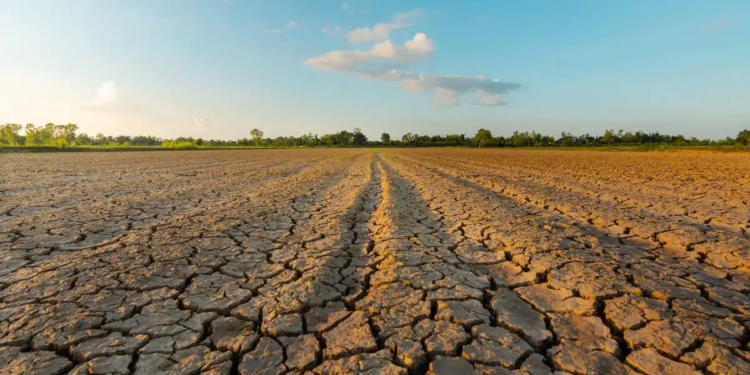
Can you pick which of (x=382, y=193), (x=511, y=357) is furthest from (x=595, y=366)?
(x=382, y=193)

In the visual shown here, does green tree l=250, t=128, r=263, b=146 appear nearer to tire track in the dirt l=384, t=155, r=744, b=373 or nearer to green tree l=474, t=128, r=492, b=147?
green tree l=474, t=128, r=492, b=147

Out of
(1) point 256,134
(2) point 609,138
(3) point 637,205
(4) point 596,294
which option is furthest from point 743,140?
(1) point 256,134

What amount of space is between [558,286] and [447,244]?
1189mm

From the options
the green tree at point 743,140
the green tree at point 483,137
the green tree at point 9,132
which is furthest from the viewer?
the green tree at point 483,137

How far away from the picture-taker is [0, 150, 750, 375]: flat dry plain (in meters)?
1.66

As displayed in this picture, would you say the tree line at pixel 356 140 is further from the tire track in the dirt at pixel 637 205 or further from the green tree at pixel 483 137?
the tire track in the dirt at pixel 637 205

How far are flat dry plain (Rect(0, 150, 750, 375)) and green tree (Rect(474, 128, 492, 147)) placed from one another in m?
93.5

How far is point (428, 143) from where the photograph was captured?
311ft

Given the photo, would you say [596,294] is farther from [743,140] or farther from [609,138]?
[609,138]

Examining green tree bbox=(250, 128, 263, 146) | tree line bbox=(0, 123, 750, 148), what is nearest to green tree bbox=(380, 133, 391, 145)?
tree line bbox=(0, 123, 750, 148)

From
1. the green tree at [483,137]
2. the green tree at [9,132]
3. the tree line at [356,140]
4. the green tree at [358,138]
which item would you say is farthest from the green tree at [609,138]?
the green tree at [9,132]

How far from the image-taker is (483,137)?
95.0 metres

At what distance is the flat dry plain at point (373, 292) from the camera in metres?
1.66

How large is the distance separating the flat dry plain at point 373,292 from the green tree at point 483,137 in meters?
93.5
